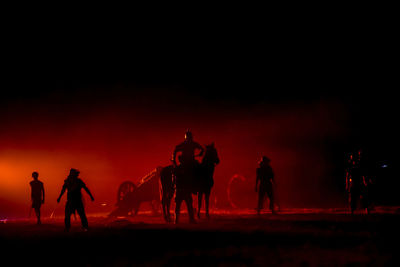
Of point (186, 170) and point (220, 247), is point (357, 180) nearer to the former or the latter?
point (186, 170)

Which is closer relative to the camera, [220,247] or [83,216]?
[220,247]

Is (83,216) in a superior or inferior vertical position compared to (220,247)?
superior

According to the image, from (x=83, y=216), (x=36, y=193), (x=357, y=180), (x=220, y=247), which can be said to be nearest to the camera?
(x=220, y=247)

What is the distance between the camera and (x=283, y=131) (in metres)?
28.1

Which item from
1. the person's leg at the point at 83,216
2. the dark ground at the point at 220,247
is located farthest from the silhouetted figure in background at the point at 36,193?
the dark ground at the point at 220,247

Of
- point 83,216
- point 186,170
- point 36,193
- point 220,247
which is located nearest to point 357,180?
point 186,170

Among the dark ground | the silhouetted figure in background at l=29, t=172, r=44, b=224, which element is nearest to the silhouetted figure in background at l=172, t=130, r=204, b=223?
the dark ground

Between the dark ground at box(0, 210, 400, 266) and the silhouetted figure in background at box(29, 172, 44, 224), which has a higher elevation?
the silhouetted figure in background at box(29, 172, 44, 224)

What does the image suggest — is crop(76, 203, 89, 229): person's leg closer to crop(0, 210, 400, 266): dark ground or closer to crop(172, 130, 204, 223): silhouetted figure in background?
crop(0, 210, 400, 266): dark ground

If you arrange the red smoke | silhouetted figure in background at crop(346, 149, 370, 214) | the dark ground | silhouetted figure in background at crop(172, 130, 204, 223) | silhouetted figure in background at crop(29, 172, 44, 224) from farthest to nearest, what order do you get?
the red smoke
silhouetted figure in background at crop(29, 172, 44, 224)
silhouetted figure in background at crop(346, 149, 370, 214)
silhouetted figure in background at crop(172, 130, 204, 223)
the dark ground

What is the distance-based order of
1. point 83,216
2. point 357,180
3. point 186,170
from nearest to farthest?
point 83,216 → point 186,170 → point 357,180

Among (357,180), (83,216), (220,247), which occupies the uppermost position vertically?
(357,180)

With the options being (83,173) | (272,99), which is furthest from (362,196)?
(83,173)

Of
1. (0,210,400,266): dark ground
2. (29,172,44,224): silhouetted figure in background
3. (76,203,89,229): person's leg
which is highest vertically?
(29,172,44,224): silhouetted figure in background
